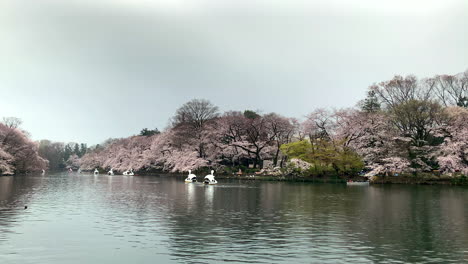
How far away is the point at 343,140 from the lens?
69.7 meters

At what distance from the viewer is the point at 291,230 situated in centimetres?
1925

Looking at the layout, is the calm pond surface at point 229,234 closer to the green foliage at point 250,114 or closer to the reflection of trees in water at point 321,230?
the reflection of trees in water at point 321,230

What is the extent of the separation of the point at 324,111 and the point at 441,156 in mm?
23148

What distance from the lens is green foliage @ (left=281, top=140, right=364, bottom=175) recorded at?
6738 centimetres

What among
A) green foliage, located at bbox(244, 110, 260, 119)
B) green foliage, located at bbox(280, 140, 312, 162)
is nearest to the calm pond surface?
green foliage, located at bbox(280, 140, 312, 162)

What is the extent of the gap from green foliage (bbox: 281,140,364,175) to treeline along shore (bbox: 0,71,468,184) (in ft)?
0.57

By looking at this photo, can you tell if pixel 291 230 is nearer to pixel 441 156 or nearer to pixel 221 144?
pixel 441 156

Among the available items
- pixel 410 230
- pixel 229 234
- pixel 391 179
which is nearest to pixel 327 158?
pixel 391 179

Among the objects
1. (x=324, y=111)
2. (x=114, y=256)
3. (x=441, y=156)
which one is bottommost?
(x=114, y=256)

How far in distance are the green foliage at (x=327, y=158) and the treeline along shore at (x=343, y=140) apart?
0.17 meters

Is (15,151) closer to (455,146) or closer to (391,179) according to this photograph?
(391,179)

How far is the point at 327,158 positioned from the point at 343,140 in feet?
15.4

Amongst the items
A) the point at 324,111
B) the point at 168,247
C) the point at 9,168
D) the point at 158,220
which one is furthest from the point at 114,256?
the point at 9,168

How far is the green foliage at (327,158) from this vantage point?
67.4 m
